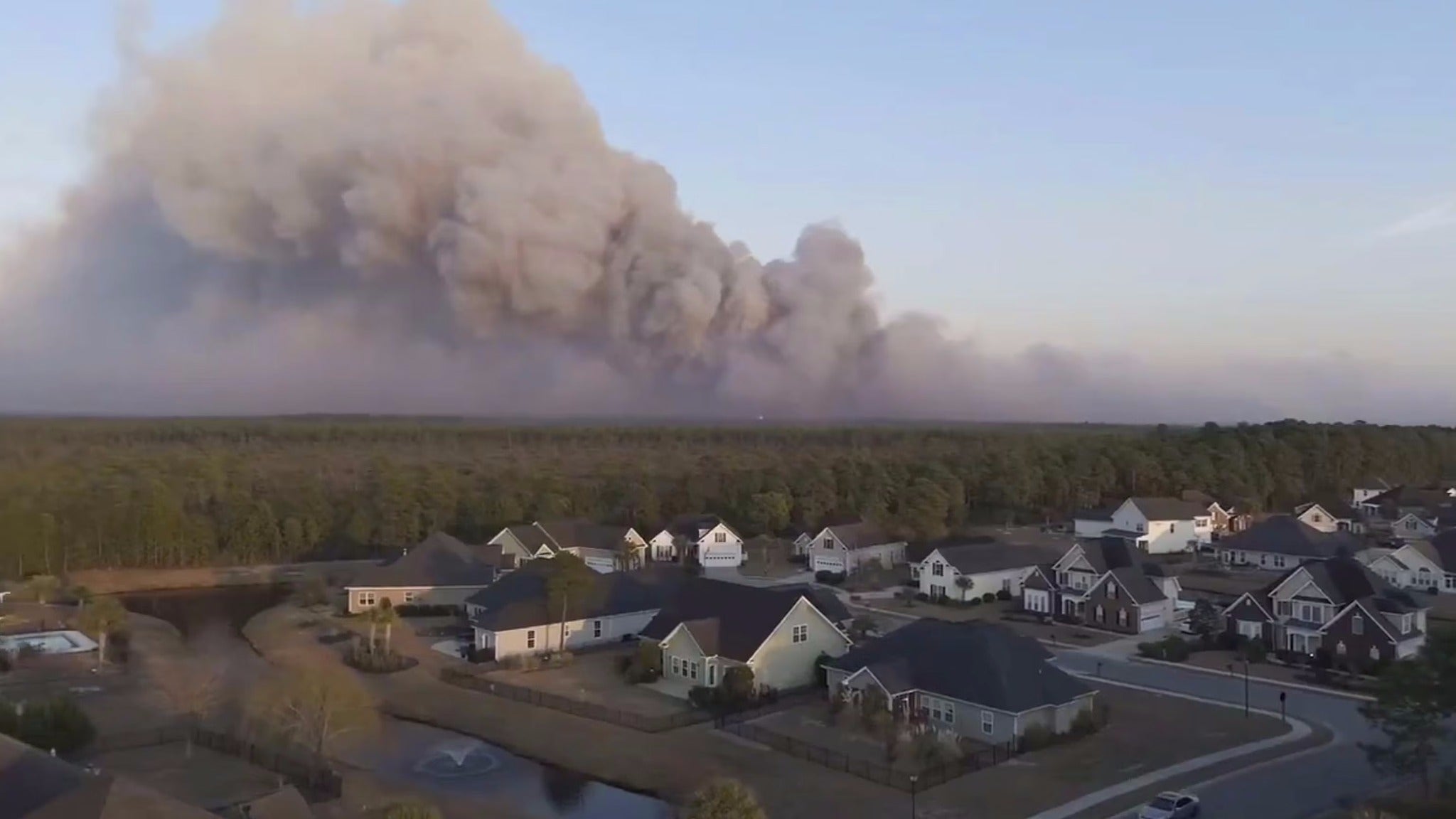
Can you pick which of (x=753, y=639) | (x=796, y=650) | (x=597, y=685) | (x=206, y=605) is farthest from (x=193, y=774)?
(x=206, y=605)

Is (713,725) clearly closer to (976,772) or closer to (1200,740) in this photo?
(976,772)

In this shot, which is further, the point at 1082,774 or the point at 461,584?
the point at 461,584

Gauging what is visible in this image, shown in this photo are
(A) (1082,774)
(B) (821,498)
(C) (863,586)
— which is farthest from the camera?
(B) (821,498)

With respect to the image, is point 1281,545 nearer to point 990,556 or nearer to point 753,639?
point 990,556

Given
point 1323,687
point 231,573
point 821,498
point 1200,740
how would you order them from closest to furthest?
point 1200,740
point 1323,687
point 231,573
point 821,498

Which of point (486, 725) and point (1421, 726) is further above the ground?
point (1421, 726)

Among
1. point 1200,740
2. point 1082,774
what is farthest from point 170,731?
point 1200,740

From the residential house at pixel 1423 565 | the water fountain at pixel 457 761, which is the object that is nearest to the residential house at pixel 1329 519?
the residential house at pixel 1423 565
